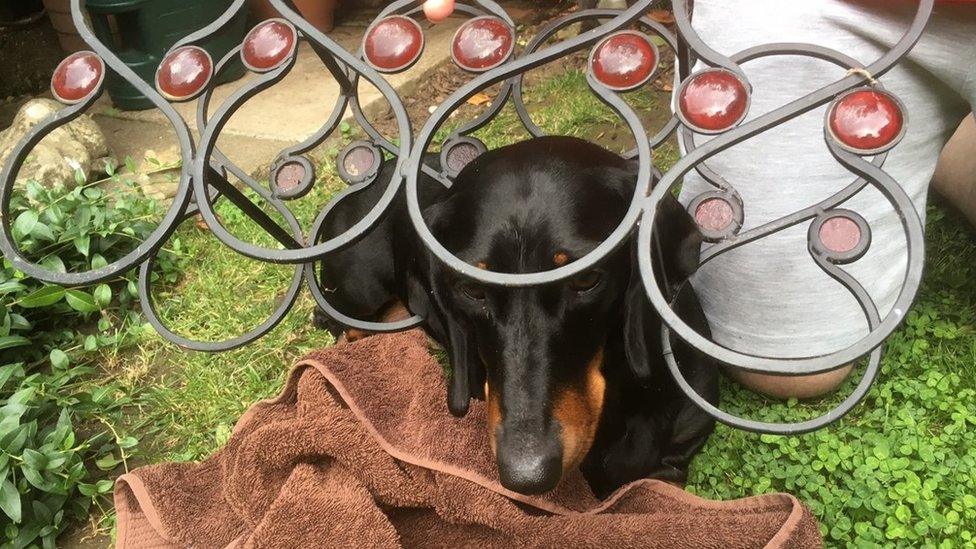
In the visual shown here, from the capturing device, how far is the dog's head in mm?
1396

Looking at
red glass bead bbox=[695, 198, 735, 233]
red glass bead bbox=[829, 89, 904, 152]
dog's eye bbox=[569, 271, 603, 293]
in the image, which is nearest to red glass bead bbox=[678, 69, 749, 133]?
red glass bead bbox=[829, 89, 904, 152]

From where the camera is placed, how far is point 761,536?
1.46 m

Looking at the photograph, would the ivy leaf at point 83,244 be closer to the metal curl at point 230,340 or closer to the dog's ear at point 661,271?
the metal curl at point 230,340

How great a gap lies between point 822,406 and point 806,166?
0.66 metres

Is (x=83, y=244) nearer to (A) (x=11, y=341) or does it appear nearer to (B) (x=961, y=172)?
(A) (x=11, y=341)

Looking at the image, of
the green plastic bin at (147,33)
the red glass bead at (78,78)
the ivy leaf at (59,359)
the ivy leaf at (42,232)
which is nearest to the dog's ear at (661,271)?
the red glass bead at (78,78)

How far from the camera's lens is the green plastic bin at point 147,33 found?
386 centimetres

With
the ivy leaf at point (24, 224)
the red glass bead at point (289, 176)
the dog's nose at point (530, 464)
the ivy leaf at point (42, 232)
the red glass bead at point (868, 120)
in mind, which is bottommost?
the dog's nose at point (530, 464)

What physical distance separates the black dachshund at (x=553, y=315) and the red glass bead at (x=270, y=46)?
0.49m

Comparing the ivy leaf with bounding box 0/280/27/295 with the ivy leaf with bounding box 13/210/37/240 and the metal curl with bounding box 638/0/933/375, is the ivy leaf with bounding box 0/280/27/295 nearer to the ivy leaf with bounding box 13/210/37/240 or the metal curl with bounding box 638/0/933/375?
the ivy leaf with bounding box 13/210/37/240

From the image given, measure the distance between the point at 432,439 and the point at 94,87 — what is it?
1.03 meters

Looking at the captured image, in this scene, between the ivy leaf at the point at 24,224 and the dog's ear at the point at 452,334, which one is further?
the ivy leaf at the point at 24,224

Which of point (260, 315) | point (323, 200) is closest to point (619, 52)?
point (260, 315)

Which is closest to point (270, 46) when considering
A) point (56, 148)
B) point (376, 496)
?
point (376, 496)
